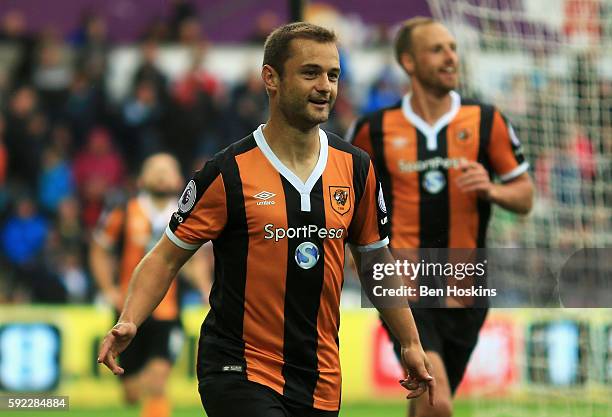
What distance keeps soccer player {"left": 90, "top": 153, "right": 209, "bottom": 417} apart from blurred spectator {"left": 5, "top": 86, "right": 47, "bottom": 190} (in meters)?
5.13

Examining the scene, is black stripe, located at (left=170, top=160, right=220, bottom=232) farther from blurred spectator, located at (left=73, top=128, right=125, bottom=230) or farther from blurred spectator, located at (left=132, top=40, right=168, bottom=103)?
blurred spectator, located at (left=132, top=40, right=168, bottom=103)

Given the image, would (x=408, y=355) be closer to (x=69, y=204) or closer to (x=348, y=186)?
(x=348, y=186)

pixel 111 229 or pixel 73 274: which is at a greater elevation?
pixel 111 229

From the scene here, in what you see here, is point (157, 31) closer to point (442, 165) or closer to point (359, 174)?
point (442, 165)

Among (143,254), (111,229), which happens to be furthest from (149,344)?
(111,229)

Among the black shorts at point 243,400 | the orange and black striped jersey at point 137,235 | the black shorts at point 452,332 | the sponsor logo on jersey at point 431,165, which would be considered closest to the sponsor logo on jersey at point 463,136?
the sponsor logo on jersey at point 431,165

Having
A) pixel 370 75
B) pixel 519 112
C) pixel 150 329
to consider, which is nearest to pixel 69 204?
pixel 370 75

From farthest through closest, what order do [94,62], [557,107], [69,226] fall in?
[94,62], [69,226], [557,107]

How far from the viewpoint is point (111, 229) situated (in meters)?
10.2

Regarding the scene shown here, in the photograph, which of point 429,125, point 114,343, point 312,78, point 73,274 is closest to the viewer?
point 114,343

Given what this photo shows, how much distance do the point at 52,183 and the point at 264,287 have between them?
10.4 m

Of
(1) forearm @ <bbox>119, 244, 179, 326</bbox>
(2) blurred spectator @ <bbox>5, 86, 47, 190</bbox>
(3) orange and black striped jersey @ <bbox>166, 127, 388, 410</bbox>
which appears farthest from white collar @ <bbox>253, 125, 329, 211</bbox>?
(2) blurred spectator @ <bbox>5, 86, 47, 190</bbox>

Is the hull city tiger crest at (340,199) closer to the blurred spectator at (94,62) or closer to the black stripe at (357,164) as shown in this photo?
the black stripe at (357,164)

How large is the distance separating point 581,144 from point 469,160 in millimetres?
2266
